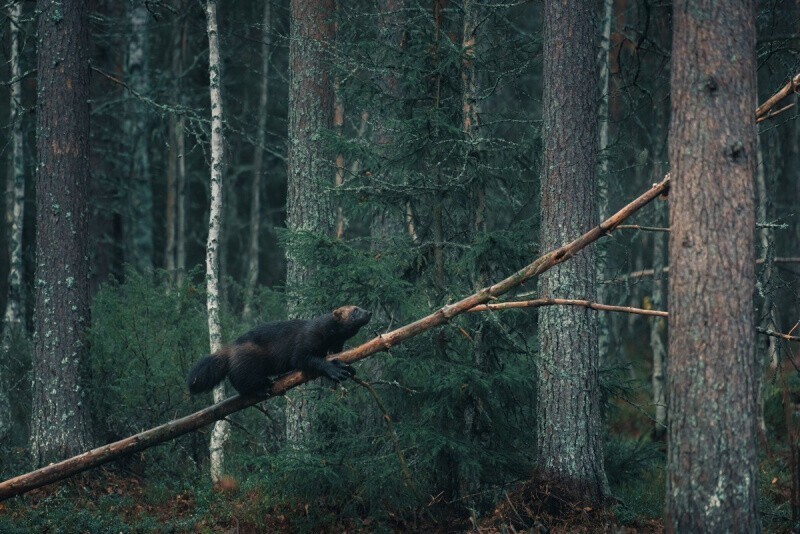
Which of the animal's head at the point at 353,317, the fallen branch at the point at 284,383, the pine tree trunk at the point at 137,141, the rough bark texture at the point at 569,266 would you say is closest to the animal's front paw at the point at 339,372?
the fallen branch at the point at 284,383

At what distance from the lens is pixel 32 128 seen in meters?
24.1

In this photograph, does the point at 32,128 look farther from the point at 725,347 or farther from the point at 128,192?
the point at 725,347

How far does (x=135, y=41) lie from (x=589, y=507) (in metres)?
18.6

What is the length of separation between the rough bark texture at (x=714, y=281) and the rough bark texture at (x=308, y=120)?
21.9ft

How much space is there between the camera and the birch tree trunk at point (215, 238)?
13.6 m

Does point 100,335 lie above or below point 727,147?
below

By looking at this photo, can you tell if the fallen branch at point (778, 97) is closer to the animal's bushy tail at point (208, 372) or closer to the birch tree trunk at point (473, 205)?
the birch tree trunk at point (473, 205)

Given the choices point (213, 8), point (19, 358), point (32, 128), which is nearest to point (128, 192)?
point (32, 128)

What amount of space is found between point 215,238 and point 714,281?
8.61 m

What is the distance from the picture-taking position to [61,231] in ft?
44.6

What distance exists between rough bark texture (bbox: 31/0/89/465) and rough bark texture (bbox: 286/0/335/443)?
3.22m

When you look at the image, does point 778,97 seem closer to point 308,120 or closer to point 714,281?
point 714,281

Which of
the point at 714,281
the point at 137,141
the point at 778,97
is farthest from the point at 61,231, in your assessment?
the point at 137,141

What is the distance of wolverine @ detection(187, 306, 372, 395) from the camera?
9.30 metres
